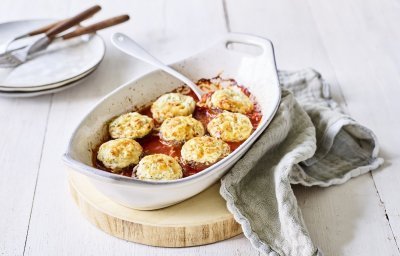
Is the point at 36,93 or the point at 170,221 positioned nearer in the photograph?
the point at 170,221

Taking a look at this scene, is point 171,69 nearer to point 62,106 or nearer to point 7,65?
point 62,106

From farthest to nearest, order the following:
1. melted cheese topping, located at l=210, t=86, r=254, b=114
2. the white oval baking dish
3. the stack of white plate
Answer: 1. the stack of white plate
2. melted cheese topping, located at l=210, t=86, r=254, b=114
3. the white oval baking dish

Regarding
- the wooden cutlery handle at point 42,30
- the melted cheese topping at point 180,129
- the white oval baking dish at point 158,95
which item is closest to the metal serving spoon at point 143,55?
the white oval baking dish at point 158,95

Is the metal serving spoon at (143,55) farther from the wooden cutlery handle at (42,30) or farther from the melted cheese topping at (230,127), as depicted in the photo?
the wooden cutlery handle at (42,30)

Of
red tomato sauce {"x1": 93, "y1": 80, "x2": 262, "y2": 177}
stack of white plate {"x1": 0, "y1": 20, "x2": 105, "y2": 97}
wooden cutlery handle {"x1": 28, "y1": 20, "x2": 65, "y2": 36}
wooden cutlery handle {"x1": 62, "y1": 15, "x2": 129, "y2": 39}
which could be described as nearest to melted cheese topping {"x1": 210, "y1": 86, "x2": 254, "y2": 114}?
red tomato sauce {"x1": 93, "y1": 80, "x2": 262, "y2": 177}

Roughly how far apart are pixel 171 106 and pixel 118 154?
0.27m

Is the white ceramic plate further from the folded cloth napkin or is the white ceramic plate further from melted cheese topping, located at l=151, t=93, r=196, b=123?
the folded cloth napkin

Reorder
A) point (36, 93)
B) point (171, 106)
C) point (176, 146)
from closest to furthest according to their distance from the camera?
point (176, 146) < point (171, 106) < point (36, 93)

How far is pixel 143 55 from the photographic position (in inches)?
78.2

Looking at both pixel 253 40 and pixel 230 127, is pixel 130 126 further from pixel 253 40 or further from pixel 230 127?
pixel 253 40

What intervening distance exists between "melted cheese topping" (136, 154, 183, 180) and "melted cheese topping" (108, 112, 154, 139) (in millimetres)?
142

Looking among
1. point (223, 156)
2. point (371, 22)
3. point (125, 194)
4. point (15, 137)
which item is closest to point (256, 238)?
point (223, 156)

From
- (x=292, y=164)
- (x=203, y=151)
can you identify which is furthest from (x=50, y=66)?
(x=292, y=164)

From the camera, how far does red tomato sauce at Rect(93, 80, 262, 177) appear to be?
1.64 m
